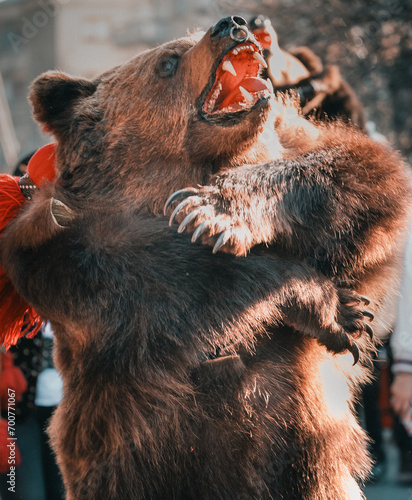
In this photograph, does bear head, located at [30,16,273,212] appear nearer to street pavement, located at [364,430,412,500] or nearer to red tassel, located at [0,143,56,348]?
red tassel, located at [0,143,56,348]

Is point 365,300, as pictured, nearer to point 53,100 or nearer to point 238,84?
point 238,84

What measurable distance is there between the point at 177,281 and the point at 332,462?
84 centimetres

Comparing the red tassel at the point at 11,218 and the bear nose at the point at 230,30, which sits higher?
the bear nose at the point at 230,30

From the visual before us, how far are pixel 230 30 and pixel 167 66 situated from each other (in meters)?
0.33

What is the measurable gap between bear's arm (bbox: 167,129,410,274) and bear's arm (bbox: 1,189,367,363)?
102 mm

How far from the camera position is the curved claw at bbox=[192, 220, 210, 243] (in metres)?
1.55

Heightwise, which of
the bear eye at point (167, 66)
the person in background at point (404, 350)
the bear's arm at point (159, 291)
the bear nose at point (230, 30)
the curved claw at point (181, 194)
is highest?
the bear nose at point (230, 30)

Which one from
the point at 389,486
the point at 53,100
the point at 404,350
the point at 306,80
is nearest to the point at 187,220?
the point at 53,100

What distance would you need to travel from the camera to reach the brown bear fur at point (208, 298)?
65.6 inches

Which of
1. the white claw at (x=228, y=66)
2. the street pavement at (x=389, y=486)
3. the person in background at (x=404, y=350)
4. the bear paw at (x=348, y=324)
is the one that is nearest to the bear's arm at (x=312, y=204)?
the bear paw at (x=348, y=324)

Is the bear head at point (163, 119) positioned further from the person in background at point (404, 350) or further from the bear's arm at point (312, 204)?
the person in background at point (404, 350)

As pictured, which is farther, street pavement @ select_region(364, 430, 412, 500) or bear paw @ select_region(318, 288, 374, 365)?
street pavement @ select_region(364, 430, 412, 500)

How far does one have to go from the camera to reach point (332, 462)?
186cm

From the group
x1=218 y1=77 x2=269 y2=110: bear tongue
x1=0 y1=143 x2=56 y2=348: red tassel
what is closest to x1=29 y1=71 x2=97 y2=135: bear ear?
x1=0 y1=143 x2=56 y2=348: red tassel
